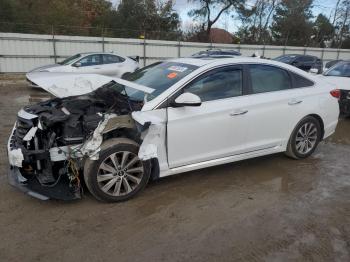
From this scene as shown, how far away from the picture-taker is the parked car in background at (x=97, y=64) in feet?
42.9

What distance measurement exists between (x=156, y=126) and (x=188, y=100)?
0.48 m

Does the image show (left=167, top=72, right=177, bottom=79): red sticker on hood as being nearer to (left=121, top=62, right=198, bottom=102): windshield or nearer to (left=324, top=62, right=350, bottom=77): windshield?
(left=121, top=62, right=198, bottom=102): windshield

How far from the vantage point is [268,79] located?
195 inches

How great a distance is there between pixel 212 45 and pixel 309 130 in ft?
65.5

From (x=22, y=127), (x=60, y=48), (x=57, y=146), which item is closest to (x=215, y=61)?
(x=57, y=146)

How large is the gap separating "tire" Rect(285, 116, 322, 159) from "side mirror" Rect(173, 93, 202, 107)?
2.04 meters

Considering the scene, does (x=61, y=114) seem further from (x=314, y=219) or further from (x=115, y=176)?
(x=314, y=219)

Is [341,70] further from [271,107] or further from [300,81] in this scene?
[271,107]

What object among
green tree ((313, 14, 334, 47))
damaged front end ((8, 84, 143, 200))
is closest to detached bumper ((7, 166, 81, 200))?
damaged front end ((8, 84, 143, 200))

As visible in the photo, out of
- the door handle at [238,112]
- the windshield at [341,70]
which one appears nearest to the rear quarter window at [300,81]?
the door handle at [238,112]

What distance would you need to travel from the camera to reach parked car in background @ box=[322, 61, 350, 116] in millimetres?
8192

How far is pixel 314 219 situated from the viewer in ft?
12.4

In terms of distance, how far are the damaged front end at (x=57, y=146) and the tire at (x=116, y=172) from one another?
12 cm

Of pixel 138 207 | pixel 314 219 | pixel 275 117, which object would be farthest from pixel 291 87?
pixel 138 207
